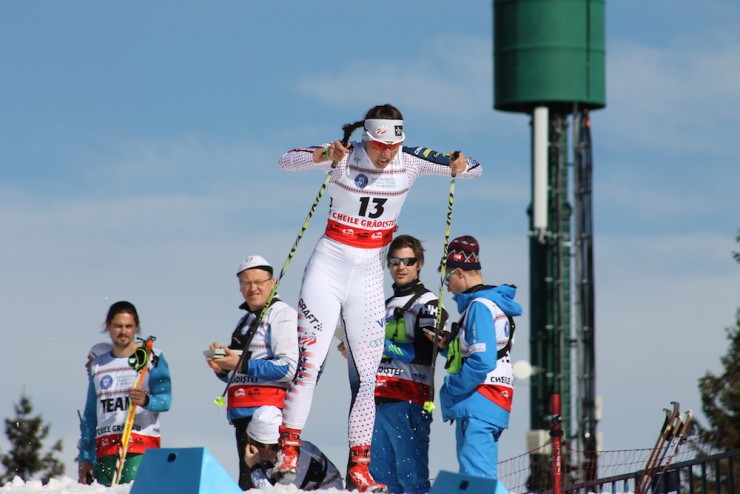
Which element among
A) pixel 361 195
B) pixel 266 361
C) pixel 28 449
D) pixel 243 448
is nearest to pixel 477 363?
pixel 361 195

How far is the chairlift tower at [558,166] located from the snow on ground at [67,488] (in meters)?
34.5

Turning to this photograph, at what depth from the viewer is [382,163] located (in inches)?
407

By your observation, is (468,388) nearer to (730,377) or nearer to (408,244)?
(408,244)

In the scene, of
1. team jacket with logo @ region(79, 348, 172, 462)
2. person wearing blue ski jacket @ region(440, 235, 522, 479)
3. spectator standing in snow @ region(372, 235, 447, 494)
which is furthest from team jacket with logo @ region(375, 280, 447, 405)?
team jacket with logo @ region(79, 348, 172, 462)

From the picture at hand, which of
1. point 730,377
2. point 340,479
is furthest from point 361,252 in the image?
point 730,377

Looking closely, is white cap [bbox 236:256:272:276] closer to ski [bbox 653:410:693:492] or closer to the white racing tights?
the white racing tights

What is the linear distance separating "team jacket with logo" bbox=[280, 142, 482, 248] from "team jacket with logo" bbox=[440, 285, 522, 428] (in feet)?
2.40

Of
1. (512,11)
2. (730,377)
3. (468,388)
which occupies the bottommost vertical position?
(468,388)

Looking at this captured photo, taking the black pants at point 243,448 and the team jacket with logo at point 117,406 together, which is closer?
the black pants at point 243,448

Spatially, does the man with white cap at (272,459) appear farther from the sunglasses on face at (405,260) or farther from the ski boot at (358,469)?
the sunglasses on face at (405,260)

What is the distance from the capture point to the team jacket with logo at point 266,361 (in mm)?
10680

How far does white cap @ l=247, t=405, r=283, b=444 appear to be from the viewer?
35.4 ft

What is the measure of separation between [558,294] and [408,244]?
3531 centimetres

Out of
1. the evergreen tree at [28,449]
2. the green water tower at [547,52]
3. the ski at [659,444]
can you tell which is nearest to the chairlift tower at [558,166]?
the green water tower at [547,52]
